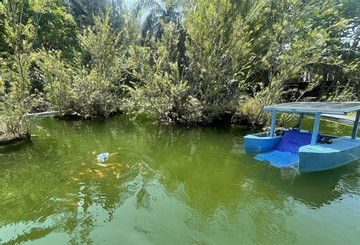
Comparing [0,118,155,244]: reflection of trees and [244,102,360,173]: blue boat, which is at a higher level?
[244,102,360,173]: blue boat

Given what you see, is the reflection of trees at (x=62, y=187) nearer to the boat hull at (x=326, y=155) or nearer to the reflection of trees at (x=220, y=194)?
the reflection of trees at (x=220, y=194)

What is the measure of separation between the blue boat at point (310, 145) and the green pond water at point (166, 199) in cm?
32

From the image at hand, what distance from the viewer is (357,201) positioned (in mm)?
4309

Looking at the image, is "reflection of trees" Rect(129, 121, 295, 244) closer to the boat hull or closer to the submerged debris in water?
the boat hull

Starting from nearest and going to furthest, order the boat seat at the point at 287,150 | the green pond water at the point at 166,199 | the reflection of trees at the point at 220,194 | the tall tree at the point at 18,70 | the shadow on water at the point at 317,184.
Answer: the green pond water at the point at 166,199 → the reflection of trees at the point at 220,194 → the shadow on water at the point at 317,184 → the boat seat at the point at 287,150 → the tall tree at the point at 18,70

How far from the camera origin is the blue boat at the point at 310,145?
5348mm

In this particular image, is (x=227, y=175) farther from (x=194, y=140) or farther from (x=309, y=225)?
(x=194, y=140)

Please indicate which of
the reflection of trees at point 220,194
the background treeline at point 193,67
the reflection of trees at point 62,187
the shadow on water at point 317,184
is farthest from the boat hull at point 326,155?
the background treeline at point 193,67

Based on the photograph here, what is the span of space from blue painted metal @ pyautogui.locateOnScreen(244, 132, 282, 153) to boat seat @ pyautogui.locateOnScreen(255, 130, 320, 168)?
197 millimetres

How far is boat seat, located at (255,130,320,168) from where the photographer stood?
6278 millimetres

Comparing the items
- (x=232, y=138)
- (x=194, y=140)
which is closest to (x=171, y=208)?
(x=194, y=140)

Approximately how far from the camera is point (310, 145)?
5688 millimetres

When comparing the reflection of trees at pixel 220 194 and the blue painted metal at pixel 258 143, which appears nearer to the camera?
the reflection of trees at pixel 220 194

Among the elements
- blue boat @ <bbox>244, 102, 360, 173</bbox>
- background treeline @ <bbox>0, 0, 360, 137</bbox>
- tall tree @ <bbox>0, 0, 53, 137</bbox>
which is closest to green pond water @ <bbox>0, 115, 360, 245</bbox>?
blue boat @ <bbox>244, 102, 360, 173</bbox>
